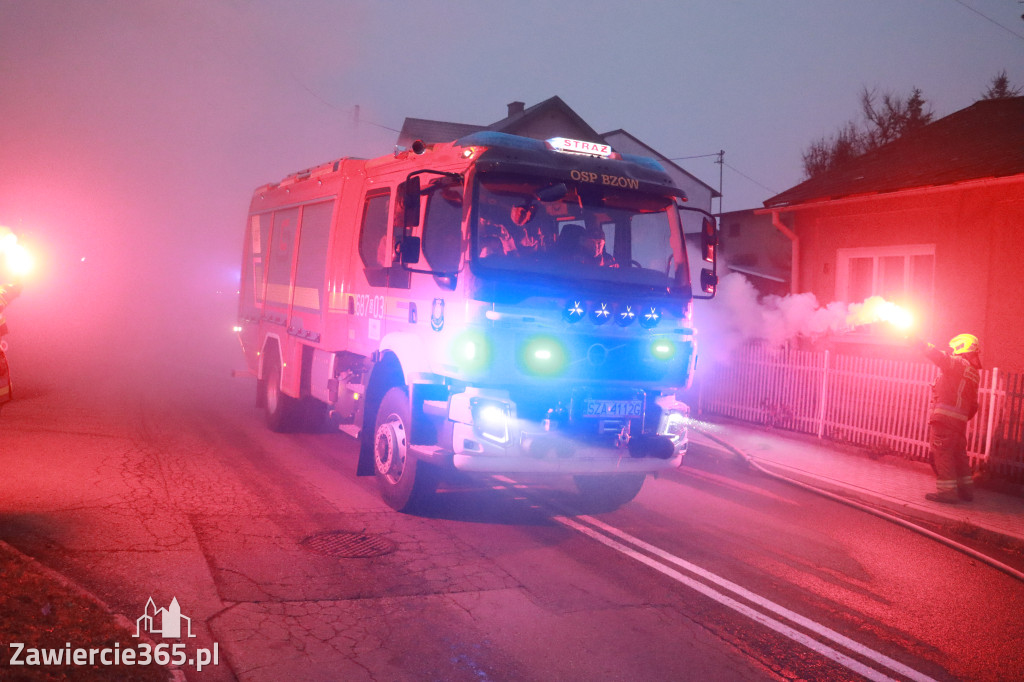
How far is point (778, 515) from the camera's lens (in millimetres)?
7801

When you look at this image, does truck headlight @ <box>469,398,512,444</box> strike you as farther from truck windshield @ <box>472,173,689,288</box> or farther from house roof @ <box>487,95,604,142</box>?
house roof @ <box>487,95,604,142</box>

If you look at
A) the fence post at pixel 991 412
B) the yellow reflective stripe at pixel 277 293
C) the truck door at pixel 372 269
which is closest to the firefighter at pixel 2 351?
the yellow reflective stripe at pixel 277 293

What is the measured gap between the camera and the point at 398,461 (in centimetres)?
686

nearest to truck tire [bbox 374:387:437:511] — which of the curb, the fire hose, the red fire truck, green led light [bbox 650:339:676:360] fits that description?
the red fire truck

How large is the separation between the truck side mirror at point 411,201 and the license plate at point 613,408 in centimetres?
185

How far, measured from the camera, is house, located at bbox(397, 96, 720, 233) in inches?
1476

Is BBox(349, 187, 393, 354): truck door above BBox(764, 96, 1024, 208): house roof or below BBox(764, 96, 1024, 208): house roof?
below

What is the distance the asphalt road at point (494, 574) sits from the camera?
13.7 ft

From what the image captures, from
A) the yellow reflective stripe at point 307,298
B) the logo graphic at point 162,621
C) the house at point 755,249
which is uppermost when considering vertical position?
the house at point 755,249

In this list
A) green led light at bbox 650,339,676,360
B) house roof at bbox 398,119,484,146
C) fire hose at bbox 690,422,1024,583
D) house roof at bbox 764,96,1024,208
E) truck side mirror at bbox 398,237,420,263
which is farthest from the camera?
house roof at bbox 398,119,484,146

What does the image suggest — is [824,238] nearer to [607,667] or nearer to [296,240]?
[296,240]

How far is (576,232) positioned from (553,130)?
34102 mm

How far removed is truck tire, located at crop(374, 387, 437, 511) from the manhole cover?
2.12 feet

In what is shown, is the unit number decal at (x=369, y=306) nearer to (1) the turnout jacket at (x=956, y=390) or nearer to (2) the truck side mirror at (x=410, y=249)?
(2) the truck side mirror at (x=410, y=249)
